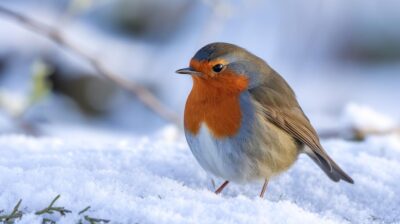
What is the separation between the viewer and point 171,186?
2689 mm

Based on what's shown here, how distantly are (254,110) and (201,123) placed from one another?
0.27m

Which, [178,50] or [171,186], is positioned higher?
[178,50]

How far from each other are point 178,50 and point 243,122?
4909mm

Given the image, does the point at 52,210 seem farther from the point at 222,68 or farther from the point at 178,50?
the point at 178,50

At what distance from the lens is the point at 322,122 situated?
22.3 feet


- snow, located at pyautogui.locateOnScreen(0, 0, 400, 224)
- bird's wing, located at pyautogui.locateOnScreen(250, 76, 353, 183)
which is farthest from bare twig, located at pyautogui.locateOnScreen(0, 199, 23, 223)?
bird's wing, located at pyautogui.locateOnScreen(250, 76, 353, 183)

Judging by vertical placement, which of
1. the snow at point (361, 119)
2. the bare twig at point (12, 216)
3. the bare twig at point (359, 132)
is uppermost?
the snow at point (361, 119)

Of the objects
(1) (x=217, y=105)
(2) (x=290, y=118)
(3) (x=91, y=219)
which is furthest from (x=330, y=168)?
(3) (x=91, y=219)

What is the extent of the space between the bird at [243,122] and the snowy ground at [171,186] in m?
0.10

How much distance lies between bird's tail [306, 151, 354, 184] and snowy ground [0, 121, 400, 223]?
0.11 ft

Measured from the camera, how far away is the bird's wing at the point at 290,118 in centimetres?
341

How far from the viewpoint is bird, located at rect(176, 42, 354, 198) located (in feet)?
10.5

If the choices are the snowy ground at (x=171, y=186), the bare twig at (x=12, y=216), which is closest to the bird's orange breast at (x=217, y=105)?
the snowy ground at (x=171, y=186)

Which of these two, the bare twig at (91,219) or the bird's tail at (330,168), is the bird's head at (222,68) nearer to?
the bird's tail at (330,168)
